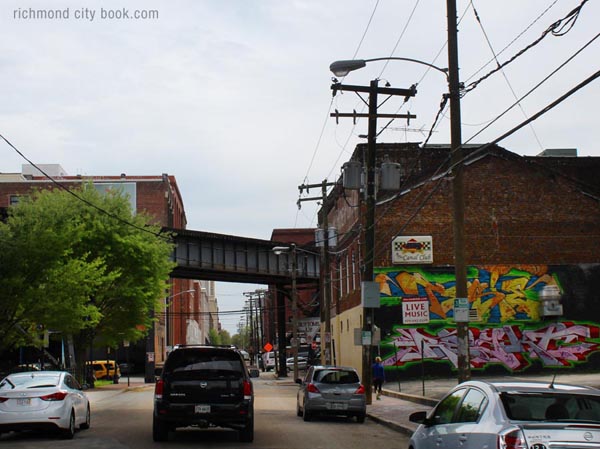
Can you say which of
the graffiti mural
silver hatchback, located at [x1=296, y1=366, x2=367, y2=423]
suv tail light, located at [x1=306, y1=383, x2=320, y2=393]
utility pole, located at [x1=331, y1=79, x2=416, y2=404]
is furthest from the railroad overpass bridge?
suv tail light, located at [x1=306, y1=383, x2=320, y2=393]

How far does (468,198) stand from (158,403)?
84.5 feet

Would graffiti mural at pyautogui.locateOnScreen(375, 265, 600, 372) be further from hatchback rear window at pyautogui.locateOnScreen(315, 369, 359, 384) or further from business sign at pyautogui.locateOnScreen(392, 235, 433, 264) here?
hatchback rear window at pyautogui.locateOnScreen(315, 369, 359, 384)

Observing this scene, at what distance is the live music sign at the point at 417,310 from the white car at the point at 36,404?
21856mm

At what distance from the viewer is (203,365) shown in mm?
16594

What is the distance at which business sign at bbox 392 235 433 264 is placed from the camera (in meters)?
39.0

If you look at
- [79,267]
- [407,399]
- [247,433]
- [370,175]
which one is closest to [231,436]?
[247,433]

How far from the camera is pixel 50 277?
106ft

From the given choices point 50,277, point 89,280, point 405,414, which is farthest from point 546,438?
point 89,280

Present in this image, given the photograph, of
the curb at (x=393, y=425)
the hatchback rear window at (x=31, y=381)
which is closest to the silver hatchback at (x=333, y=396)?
the curb at (x=393, y=425)

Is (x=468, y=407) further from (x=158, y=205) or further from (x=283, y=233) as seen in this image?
(x=283, y=233)

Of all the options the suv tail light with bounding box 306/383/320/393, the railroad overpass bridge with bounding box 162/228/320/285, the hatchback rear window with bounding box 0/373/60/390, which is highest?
the railroad overpass bridge with bounding box 162/228/320/285

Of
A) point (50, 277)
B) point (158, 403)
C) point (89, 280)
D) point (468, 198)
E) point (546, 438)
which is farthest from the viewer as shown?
point (468, 198)

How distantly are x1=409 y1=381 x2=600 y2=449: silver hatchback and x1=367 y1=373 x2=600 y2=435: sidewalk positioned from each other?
34.0 feet

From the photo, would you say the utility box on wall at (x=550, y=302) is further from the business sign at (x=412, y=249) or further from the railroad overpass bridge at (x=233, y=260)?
the railroad overpass bridge at (x=233, y=260)
